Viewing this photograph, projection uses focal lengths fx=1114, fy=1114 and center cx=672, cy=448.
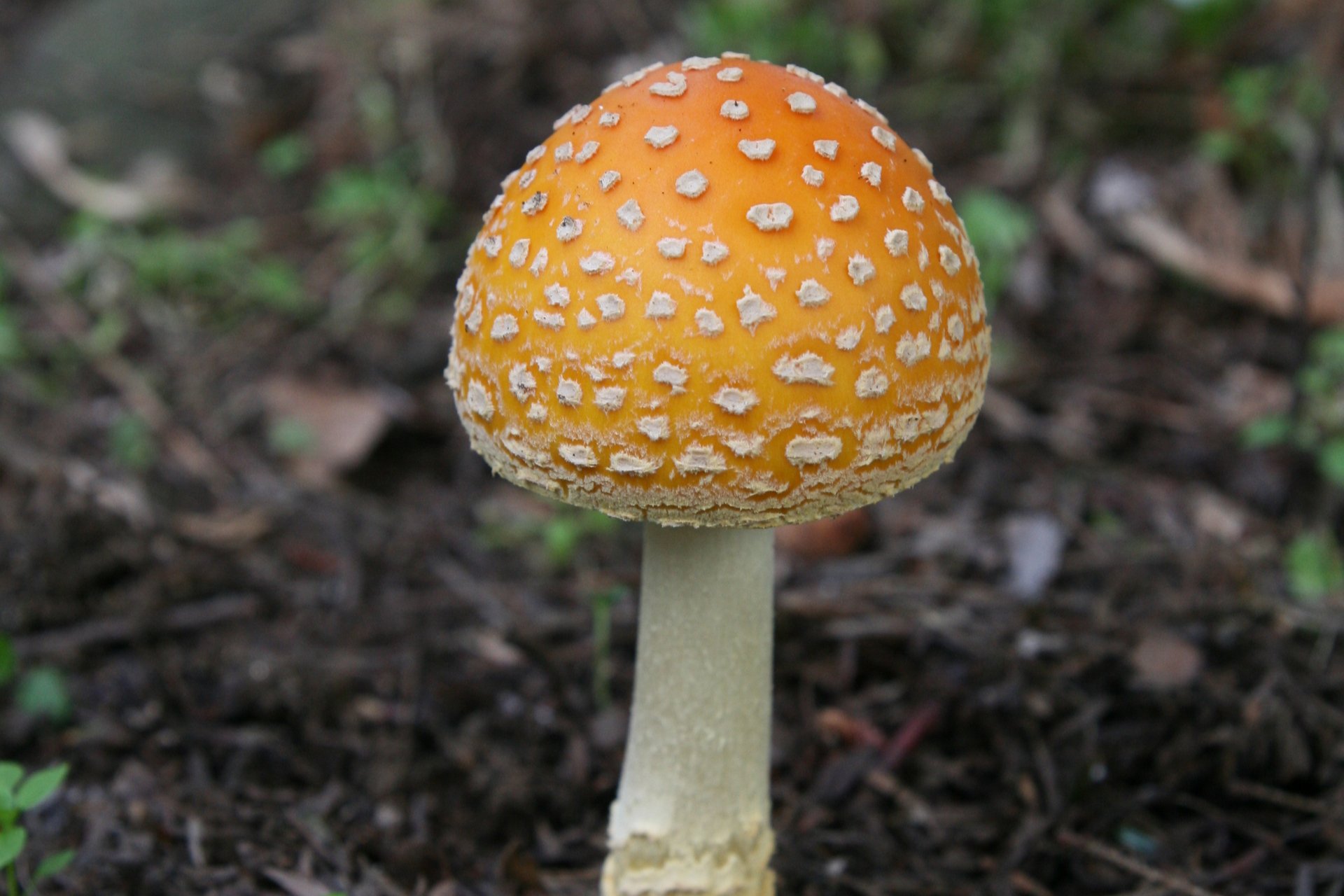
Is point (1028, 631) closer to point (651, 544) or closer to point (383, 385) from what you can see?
point (651, 544)

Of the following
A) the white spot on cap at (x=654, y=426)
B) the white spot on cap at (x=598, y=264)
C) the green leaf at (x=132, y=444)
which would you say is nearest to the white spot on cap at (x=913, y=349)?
the white spot on cap at (x=654, y=426)

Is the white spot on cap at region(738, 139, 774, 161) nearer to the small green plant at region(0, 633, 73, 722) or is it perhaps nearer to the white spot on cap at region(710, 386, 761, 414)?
the white spot on cap at region(710, 386, 761, 414)

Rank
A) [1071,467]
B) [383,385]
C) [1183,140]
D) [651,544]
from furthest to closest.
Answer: [1183,140] < [383,385] < [1071,467] < [651,544]

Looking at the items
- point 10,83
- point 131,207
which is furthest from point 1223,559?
point 10,83

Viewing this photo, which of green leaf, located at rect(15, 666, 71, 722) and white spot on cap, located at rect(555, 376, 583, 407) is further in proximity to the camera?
green leaf, located at rect(15, 666, 71, 722)

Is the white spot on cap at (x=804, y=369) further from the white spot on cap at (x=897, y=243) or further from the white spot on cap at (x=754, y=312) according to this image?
the white spot on cap at (x=897, y=243)

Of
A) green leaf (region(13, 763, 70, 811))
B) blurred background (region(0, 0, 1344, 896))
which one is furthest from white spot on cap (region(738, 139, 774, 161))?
green leaf (region(13, 763, 70, 811))

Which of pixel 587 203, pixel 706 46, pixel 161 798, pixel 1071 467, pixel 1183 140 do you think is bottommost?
pixel 161 798
